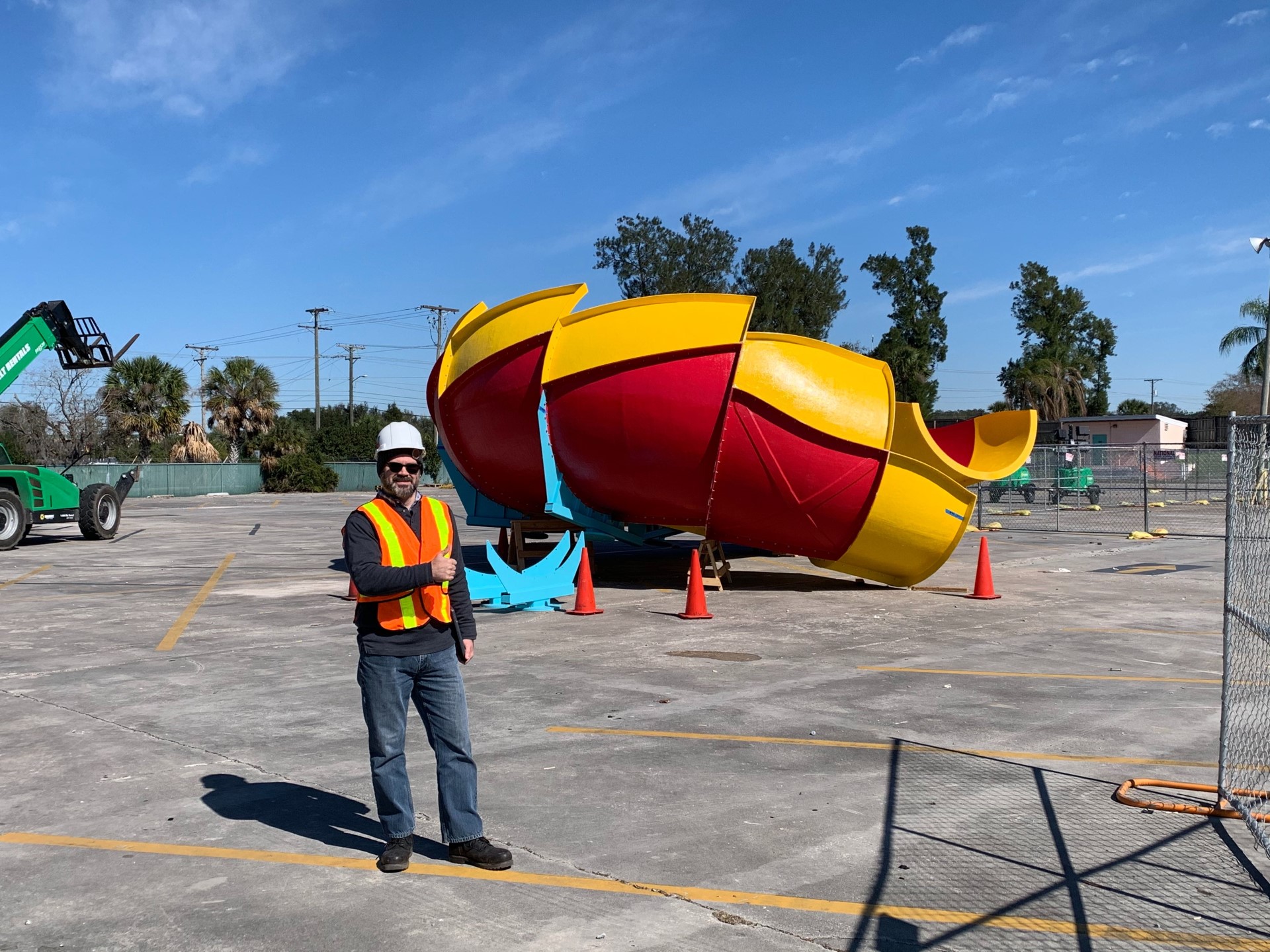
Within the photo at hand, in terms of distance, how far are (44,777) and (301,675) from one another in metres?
2.97

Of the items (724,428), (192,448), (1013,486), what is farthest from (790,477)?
(192,448)

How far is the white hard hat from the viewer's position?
4.85m

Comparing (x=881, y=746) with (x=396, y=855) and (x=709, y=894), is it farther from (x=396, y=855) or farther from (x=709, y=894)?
(x=396, y=855)

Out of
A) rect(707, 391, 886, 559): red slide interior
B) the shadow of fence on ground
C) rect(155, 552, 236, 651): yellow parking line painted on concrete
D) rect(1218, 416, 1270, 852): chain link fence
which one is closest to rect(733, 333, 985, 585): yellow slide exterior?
rect(707, 391, 886, 559): red slide interior

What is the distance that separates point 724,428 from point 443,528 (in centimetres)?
846

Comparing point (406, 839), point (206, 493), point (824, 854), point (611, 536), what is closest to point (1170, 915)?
point (824, 854)

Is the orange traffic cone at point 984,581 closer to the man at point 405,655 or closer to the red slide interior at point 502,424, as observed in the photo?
the red slide interior at point 502,424

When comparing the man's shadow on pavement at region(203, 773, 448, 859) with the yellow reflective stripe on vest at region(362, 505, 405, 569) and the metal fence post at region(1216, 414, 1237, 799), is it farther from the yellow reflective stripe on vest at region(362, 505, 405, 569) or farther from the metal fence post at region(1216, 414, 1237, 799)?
the metal fence post at region(1216, 414, 1237, 799)

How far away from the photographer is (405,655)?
4758 mm

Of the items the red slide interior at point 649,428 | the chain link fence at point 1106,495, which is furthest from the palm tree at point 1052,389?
the red slide interior at point 649,428

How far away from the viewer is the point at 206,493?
53281mm

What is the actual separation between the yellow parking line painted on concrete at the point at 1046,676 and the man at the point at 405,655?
532 centimetres

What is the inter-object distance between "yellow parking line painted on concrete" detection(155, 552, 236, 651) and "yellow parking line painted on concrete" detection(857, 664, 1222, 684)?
6.66 meters

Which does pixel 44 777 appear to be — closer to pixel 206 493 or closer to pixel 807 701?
pixel 807 701
